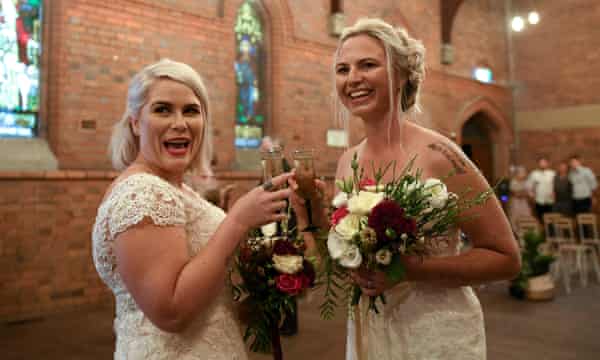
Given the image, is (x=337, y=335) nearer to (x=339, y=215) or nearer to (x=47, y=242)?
(x=47, y=242)

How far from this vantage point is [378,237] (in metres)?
1.26

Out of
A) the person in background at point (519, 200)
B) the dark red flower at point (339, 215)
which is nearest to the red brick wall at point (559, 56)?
the person in background at point (519, 200)

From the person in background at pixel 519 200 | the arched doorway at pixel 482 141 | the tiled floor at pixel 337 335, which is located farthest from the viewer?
the arched doorway at pixel 482 141

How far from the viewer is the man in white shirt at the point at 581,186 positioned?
10.2m

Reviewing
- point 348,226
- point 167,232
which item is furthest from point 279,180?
point 167,232

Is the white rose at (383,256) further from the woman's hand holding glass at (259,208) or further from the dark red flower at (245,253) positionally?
the dark red flower at (245,253)

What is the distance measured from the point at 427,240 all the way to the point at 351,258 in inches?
Result: 10.2

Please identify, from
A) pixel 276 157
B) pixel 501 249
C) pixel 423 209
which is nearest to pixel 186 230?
pixel 276 157

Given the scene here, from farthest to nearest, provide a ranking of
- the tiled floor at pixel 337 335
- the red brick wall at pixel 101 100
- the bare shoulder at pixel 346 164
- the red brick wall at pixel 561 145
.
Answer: the red brick wall at pixel 561 145
the red brick wall at pixel 101 100
the tiled floor at pixel 337 335
the bare shoulder at pixel 346 164

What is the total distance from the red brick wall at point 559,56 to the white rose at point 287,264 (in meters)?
13.8

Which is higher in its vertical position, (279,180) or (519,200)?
(279,180)

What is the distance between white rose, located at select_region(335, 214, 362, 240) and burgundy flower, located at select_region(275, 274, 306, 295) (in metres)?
0.21

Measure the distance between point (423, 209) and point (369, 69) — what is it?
0.54m

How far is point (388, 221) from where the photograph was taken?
1230 mm
